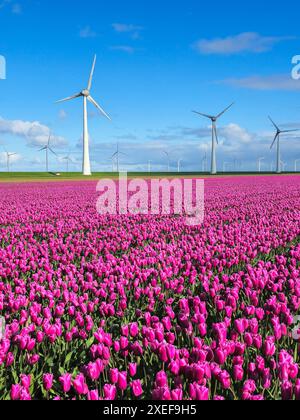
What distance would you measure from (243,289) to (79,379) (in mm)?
4259

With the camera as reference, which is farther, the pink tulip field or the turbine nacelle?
the turbine nacelle

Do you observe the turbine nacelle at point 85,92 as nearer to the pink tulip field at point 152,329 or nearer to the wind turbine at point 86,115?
the wind turbine at point 86,115

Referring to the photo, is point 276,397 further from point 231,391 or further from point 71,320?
point 71,320

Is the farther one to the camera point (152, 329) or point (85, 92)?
point (85, 92)

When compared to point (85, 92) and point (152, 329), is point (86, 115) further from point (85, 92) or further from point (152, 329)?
point (152, 329)

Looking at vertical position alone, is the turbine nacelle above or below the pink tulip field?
above

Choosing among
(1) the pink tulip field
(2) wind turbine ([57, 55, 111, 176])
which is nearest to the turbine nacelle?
(2) wind turbine ([57, 55, 111, 176])

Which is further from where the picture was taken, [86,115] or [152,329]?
[86,115]

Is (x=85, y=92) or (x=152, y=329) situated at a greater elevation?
(x=85, y=92)

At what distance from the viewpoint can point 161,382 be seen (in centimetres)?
337

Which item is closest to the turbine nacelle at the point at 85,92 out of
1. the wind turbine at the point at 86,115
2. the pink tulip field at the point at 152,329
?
the wind turbine at the point at 86,115

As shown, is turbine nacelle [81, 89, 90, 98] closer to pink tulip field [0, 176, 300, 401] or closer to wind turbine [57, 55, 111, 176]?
wind turbine [57, 55, 111, 176]

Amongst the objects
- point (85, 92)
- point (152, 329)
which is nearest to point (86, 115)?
point (85, 92)
